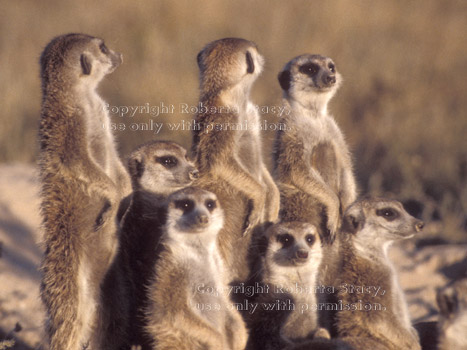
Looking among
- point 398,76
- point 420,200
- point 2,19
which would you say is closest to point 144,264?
A: point 420,200

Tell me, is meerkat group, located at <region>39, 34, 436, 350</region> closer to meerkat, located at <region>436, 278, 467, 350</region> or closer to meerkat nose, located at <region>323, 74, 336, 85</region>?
meerkat nose, located at <region>323, 74, 336, 85</region>

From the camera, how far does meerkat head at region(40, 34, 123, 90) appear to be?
3.47 meters

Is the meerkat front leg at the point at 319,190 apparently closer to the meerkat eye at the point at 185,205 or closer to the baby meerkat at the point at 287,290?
the baby meerkat at the point at 287,290

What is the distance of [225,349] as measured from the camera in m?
3.19

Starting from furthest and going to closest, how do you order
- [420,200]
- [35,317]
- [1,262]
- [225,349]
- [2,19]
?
[2,19] < [420,200] < [1,262] < [35,317] < [225,349]

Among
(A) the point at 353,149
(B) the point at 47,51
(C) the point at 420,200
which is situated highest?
(A) the point at 353,149

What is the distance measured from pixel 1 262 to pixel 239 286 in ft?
8.92

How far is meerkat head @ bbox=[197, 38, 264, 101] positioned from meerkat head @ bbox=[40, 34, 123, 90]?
543mm

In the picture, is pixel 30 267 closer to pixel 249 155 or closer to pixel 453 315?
pixel 249 155

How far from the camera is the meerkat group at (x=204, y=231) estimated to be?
3.26 meters

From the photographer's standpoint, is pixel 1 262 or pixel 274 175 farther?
pixel 1 262

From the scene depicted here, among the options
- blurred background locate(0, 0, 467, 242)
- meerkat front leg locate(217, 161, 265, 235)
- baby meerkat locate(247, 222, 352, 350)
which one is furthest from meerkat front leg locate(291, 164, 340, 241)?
blurred background locate(0, 0, 467, 242)

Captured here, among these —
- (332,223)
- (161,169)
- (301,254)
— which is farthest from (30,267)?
(301,254)

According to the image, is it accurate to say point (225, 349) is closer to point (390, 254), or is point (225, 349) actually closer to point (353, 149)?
point (390, 254)
